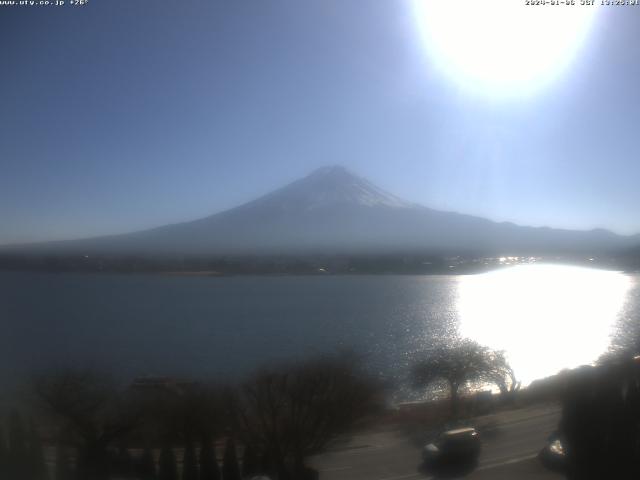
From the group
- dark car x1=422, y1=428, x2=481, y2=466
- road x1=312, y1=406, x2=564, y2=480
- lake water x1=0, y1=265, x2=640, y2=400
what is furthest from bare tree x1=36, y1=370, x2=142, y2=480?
dark car x1=422, y1=428, x2=481, y2=466

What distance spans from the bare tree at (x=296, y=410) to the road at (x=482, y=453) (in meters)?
0.08

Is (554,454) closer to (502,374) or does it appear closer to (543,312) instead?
(502,374)

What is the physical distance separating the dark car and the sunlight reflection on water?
1.27 feet

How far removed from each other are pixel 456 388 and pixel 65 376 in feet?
5.22

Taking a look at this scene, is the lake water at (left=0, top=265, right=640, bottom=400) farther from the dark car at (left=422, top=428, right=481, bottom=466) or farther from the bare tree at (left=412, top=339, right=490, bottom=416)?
the dark car at (left=422, top=428, right=481, bottom=466)

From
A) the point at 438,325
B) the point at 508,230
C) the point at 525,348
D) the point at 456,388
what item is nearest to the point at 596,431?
the point at 525,348

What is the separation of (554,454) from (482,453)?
28cm

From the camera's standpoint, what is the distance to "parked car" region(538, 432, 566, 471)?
191 cm

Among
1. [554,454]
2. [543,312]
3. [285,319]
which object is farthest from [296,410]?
[543,312]

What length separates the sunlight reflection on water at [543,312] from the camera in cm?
224

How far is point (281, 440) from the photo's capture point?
73.6 inches

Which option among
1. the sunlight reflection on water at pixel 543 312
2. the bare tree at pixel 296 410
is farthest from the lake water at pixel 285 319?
the bare tree at pixel 296 410

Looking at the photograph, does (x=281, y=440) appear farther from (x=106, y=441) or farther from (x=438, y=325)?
(x=438, y=325)

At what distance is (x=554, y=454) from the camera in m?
Answer: 1.91
